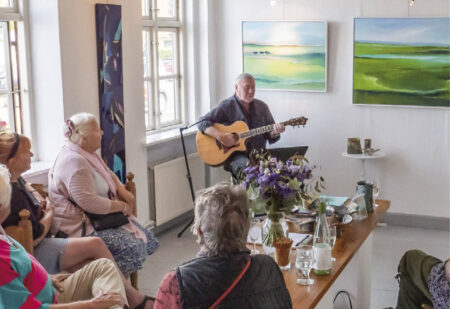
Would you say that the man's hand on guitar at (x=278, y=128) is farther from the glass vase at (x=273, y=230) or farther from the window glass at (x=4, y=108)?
the glass vase at (x=273, y=230)

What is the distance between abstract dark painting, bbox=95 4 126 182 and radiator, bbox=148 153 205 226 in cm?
64

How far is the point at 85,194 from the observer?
384cm

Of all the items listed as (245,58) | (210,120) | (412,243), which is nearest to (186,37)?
(245,58)

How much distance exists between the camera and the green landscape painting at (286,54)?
6.04 meters

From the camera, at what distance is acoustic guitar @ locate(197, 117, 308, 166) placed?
5.57 meters

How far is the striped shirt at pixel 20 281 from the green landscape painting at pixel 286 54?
3.92m

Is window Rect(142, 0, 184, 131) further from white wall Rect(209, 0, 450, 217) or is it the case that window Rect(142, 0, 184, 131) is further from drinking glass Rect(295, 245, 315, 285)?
drinking glass Rect(295, 245, 315, 285)

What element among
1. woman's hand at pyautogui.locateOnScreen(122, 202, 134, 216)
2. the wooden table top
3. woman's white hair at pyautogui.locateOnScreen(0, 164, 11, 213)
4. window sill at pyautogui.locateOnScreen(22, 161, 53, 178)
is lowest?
the wooden table top

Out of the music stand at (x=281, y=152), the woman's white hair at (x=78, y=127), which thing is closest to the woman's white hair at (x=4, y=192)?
the woman's white hair at (x=78, y=127)

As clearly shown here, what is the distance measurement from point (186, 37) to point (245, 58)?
607 mm

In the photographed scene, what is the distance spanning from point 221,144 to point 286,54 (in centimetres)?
121

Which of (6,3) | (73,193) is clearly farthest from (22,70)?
(73,193)

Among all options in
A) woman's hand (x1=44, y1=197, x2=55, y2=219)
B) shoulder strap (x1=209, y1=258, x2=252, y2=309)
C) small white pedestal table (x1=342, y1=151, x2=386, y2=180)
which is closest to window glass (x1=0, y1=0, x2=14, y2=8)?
woman's hand (x1=44, y1=197, x2=55, y2=219)

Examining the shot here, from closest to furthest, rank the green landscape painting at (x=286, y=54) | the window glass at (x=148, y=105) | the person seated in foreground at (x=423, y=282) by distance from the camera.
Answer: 1. the person seated in foreground at (x=423, y=282)
2. the window glass at (x=148, y=105)
3. the green landscape painting at (x=286, y=54)
